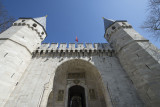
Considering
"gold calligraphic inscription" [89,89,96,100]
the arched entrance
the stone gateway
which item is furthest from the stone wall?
"gold calligraphic inscription" [89,89,96,100]

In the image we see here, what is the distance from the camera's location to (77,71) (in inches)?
416

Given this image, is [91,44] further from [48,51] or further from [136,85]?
[136,85]

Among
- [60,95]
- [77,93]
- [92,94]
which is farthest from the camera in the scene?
[77,93]

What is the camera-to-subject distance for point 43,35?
1237cm

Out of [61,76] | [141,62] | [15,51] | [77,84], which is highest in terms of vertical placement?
[15,51]

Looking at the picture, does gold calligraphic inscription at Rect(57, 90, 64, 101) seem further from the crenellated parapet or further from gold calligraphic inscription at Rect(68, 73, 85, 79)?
the crenellated parapet

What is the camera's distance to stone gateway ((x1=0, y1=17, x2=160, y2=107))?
6297 mm

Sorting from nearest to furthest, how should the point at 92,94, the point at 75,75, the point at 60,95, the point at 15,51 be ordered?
1. the point at 15,51
2. the point at 60,95
3. the point at 92,94
4. the point at 75,75

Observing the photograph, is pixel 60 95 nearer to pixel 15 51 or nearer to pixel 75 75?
pixel 75 75

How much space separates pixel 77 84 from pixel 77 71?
1.60 m

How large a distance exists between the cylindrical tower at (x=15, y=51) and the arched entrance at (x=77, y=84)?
326 cm

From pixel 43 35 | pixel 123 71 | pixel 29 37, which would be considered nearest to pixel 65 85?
pixel 123 71

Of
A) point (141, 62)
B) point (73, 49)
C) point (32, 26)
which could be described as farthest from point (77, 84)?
point (32, 26)

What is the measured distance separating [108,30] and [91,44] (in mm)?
3851
